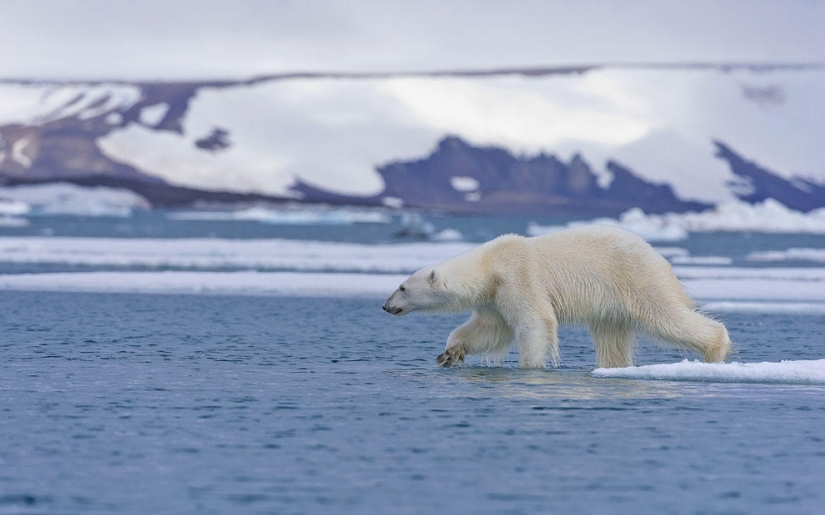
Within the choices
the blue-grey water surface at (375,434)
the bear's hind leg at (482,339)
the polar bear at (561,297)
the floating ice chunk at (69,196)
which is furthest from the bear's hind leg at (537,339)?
the floating ice chunk at (69,196)

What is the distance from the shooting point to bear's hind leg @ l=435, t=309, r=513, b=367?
1155 cm

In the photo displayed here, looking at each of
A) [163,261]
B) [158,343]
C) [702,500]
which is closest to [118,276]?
[163,261]

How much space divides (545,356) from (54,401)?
4228 millimetres

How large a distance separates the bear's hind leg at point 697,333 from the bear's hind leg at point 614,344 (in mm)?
411

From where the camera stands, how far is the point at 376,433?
812 centimetres

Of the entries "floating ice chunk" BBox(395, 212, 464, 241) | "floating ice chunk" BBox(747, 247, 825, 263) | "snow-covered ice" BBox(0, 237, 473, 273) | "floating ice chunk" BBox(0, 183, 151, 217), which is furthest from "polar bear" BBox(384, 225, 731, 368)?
"floating ice chunk" BBox(0, 183, 151, 217)

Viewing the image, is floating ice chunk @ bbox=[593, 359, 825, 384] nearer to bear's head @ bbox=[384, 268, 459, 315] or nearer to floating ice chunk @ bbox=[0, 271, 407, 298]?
bear's head @ bbox=[384, 268, 459, 315]

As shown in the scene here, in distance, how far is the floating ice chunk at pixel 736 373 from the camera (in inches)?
411

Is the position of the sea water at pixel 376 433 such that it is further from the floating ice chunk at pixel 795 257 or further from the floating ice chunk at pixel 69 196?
the floating ice chunk at pixel 69 196

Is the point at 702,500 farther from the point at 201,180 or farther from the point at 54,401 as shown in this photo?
the point at 201,180

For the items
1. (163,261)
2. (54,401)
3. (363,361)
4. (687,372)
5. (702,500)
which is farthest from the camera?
(163,261)

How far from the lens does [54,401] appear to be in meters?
9.24

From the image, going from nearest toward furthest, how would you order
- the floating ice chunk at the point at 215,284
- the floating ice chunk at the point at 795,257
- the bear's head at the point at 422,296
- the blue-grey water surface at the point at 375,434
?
the blue-grey water surface at the point at 375,434
the bear's head at the point at 422,296
the floating ice chunk at the point at 215,284
the floating ice chunk at the point at 795,257

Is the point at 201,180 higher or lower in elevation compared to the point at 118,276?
higher
